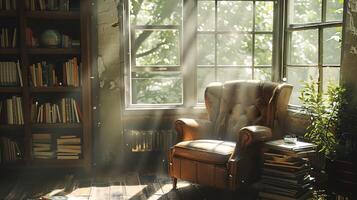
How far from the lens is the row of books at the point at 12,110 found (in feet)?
14.3

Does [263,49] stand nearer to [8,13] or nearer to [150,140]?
[150,140]

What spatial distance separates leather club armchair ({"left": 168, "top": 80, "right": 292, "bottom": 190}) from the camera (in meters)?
3.57

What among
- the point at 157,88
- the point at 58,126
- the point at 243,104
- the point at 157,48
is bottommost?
the point at 58,126

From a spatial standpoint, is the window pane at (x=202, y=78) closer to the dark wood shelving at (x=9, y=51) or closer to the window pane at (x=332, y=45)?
the window pane at (x=332, y=45)

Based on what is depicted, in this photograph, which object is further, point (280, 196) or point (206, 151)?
point (206, 151)

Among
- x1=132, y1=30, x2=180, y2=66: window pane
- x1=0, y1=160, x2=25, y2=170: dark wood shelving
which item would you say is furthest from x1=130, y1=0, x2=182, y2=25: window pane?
x1=0, y1=160, x2=25, y2=170: dark wood shelving

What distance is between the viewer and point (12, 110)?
437cm

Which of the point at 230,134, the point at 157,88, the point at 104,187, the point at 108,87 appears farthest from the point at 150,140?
the point at 230,134

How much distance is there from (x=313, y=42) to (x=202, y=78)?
53.0 inches

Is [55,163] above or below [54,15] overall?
below

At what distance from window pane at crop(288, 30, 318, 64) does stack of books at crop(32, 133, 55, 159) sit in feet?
9.30

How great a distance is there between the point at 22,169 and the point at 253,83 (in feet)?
8.49

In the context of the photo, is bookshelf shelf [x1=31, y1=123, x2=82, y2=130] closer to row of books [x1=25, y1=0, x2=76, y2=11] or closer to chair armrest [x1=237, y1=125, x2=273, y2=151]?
row of books [x1=25, y1=0, x2=76, y2=11]

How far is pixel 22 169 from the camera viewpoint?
173 inches
